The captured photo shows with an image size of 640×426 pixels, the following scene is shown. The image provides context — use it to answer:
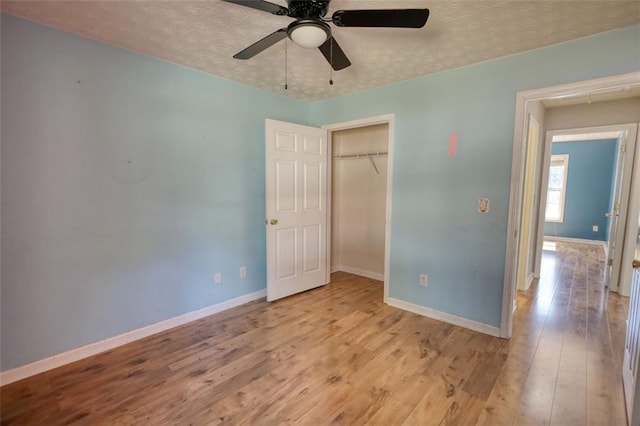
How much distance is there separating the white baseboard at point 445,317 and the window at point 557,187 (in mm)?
5799

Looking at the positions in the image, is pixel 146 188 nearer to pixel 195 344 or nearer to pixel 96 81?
pixel 96 81

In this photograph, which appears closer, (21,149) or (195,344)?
(21,149)

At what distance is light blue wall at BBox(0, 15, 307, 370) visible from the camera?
1999mm

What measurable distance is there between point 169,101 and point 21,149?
3.68ft

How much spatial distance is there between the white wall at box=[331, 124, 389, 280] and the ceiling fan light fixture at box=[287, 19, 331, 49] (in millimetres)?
2610

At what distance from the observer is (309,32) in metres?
1.62

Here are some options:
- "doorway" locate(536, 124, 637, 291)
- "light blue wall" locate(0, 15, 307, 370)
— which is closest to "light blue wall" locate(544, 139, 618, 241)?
"doorway" locate(536, 124, 637, 291)

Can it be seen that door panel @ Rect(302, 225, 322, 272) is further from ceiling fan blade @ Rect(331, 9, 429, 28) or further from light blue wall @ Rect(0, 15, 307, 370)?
ceiling fan blade @ Rect(331, 9, 429, 28)

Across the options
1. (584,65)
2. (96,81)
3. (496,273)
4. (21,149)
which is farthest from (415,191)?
(21,149)

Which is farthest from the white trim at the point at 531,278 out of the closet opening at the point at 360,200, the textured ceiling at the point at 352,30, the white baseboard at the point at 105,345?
the white baseboard at the point at 105,345

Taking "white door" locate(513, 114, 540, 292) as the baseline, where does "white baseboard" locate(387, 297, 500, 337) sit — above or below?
below

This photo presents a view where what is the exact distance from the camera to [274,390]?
1943 mm

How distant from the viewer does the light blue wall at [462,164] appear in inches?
90.0

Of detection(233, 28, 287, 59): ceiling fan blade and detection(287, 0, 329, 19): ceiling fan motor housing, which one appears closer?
detection(287, 0, 329, 19): ceiling fan motor housing
